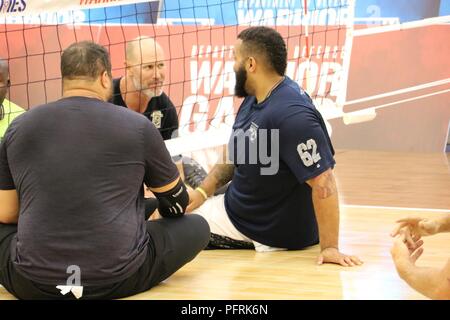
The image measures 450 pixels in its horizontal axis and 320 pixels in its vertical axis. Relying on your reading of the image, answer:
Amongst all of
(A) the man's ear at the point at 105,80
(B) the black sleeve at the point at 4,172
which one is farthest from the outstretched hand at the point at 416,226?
(B) the black sleeve at the point at 4,172

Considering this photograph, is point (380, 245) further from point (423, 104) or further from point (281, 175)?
point (423, 104)

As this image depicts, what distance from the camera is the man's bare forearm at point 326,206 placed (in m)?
3.49

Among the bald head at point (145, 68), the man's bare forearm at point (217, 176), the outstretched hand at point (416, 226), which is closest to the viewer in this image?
the outstretched hand at point (416, 226)

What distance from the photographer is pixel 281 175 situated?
364 centimetres

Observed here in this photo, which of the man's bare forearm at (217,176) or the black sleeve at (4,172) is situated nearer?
the black sleeve at (4,172)

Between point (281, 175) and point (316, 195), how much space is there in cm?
21

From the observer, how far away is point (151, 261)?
3.10 m

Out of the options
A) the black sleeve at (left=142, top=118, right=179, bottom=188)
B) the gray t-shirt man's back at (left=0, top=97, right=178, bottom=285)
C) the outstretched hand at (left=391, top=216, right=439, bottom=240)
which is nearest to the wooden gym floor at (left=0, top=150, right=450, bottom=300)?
the gray t-shirt man's back at (left=0, top=97, right=178, bottom=285)

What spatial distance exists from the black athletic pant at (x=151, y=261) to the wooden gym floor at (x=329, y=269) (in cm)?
8

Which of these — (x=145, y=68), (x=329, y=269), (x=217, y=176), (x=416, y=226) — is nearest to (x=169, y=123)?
(x=145, y=68)

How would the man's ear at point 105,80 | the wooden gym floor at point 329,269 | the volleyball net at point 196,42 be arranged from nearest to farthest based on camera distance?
the man's ear at point 105,80
the wooden gym floor at point 329,269
the volleyball net at point 196,42

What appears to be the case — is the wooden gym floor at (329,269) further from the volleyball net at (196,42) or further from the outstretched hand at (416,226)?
the volleyball net at (196,42)

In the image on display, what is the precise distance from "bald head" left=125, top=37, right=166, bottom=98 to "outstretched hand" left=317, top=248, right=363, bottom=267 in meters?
1.59
